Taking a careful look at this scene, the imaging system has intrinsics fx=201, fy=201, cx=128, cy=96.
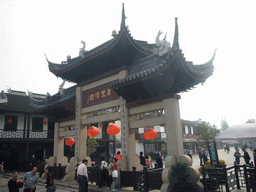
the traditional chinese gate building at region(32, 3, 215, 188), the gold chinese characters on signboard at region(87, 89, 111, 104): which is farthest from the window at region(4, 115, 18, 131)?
the gold chinese characters on signboard at region(87, 89, 111, 104)

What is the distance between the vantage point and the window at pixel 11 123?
791 inches

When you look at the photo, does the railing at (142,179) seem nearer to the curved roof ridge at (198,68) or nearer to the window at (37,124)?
the curved roof ridge at (198,68)

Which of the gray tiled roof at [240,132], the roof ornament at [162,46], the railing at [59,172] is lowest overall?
the railing at [59,172]

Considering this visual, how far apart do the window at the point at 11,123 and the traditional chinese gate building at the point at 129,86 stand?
10092mm

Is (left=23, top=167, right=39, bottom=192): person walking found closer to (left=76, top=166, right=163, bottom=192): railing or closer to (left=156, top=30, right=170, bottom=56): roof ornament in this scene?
(left=76, top=166, right=163, bottom=192): railing

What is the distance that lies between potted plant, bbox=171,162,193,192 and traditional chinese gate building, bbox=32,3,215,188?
57cm

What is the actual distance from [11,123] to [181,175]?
64.4 ft

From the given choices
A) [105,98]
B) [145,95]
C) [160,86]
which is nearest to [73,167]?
[105,98]

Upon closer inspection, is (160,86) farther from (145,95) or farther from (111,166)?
(111,166)

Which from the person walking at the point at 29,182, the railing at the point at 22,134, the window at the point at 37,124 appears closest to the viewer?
the person walking at the point at 29,182

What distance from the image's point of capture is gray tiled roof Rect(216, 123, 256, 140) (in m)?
13.2

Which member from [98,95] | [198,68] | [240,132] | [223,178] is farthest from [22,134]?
[240,132]

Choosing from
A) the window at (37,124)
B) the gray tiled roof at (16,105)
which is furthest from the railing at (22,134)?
the gray tiled roof at (16,105)

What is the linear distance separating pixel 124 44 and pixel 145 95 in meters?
2.45
